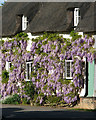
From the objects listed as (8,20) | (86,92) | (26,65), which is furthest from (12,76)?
(86,92)

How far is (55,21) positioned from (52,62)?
2.72 metres

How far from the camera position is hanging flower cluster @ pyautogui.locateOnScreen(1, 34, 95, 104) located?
26.2 m

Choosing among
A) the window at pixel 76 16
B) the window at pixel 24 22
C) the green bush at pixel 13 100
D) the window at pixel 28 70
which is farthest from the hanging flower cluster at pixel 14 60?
the window at pixel 76 16

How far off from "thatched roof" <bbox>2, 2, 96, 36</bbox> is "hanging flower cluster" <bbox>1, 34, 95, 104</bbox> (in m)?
0.68

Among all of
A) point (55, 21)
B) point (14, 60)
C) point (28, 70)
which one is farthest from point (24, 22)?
point (28, 70)

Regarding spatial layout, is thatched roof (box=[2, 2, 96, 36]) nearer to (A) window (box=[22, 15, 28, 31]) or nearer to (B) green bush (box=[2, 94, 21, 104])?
(A) window (box=[22, 15, 28, 31])

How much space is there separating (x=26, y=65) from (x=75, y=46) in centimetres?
Result: 444

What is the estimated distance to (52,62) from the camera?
1078 inches

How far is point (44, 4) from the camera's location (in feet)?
98.8

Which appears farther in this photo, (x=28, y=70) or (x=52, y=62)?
(x=28, y=70)

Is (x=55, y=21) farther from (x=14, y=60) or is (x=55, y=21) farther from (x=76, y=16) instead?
(x=14, y=60)

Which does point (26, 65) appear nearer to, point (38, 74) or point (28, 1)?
point (38, 74)

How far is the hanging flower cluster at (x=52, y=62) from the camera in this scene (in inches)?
1032

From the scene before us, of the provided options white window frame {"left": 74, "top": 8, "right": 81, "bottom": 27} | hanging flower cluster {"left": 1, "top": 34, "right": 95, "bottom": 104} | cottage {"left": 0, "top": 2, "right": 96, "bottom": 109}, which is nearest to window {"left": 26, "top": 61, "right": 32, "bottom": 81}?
cottage {"left": 0, "top": 2, "right": 96, "bottom": 109}
